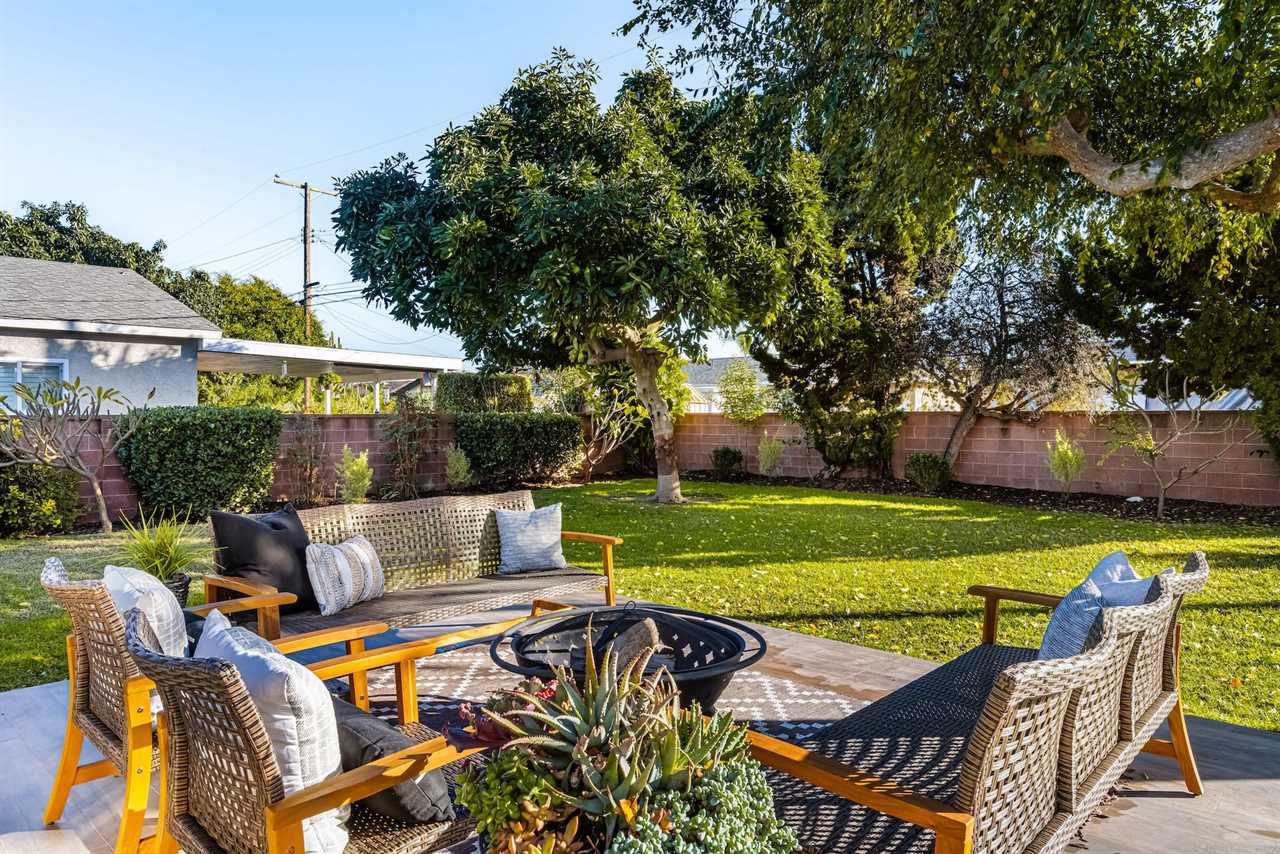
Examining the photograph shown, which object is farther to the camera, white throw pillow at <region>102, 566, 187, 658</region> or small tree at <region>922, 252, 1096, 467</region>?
small tree at <region>922, 252, 1096, 467</region>

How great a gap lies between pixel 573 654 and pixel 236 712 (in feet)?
4.34

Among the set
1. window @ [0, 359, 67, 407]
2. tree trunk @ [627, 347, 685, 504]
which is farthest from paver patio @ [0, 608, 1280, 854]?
window @ [0, 359, 67, 407]

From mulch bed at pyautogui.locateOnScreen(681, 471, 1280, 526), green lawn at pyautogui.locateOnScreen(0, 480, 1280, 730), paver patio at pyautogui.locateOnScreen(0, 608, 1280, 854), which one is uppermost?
mulch bed at pyautogui.locateOnScreen(681, 471, 1280, 526)

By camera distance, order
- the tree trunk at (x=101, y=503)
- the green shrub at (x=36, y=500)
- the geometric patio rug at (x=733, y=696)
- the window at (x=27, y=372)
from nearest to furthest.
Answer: the geometric patio rug at (x=733, y=696)
the green shrub at (x=36, y=500)
the tree trunk at (x=101, y=503)
the window at (x=27, y=372)

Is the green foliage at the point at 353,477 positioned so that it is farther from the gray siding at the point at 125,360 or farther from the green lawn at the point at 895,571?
the gray siding at the point at 125,360

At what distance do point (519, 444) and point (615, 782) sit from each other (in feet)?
37.6

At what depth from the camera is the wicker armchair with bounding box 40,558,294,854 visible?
6.76ft

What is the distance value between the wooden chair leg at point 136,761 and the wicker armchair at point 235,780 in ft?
0.92

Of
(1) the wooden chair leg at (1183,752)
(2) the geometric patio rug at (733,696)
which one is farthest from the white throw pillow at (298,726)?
(1) the wooden chair leg at (1183,752)

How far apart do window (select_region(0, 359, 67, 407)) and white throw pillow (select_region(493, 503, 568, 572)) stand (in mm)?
8744

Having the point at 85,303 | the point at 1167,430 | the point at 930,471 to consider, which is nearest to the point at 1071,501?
the point at 1167,430

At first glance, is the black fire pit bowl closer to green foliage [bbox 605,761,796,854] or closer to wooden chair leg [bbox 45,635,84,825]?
green foliage [bbox 605,761,796,854]

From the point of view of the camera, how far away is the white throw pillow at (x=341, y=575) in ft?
12.1

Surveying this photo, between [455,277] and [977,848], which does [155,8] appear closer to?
[455,277]
